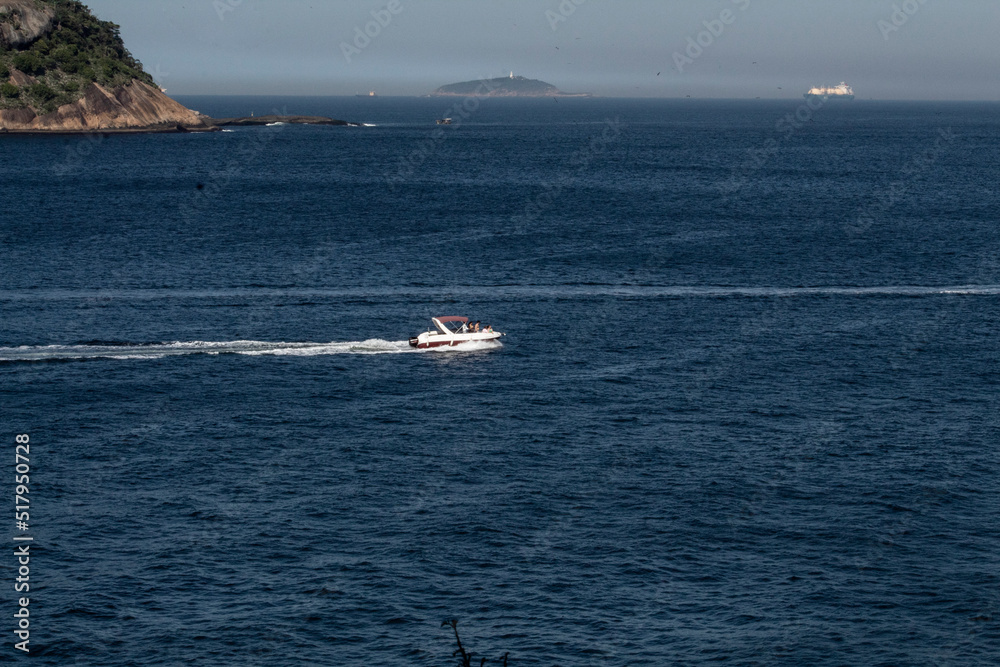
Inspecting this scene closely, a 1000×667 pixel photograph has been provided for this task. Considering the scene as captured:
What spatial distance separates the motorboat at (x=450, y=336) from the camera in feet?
315

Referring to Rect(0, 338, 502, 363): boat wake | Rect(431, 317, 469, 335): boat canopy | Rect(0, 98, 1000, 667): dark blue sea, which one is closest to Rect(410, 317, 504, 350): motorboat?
Rect(431, 317, 469, 335): boat canopy

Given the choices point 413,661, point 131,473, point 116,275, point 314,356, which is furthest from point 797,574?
point 116,275

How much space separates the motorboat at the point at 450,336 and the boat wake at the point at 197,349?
55 cm

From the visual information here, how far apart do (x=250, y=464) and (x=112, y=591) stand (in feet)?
53.6

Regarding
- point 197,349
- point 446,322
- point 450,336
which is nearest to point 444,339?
point 450,336

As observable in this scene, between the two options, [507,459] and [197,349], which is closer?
[507,459]

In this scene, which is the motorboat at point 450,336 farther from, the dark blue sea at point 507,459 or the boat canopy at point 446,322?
the dark blue sea at point 507,459

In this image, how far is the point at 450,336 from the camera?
9644cm

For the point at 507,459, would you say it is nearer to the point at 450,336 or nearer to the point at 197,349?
the point at 450,336

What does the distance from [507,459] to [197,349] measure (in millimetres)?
35070

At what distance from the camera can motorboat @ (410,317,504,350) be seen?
95.9 m

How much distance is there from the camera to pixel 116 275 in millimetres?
123938

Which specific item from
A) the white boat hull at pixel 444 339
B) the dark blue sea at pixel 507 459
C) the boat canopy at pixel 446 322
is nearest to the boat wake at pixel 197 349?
the dark blue sea at pixel 507 459

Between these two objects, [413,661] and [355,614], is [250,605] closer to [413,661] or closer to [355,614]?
[355,614]
